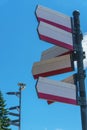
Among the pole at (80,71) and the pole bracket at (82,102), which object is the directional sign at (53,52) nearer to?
the pole at (80,71)

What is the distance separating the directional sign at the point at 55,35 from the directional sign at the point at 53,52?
119 millimetres

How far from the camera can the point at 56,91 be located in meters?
4.96

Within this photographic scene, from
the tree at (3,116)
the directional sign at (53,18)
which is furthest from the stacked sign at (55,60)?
the tree at (3,116)

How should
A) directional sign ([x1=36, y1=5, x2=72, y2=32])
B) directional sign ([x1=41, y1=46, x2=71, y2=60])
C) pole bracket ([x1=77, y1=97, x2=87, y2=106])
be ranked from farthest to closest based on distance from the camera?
1. directional sign ([x1=41, y1=46, x2=71, y2=60])
2. directional sign ([x1=36, y1=5, x2=72, y2=32])
3. pole bracket ([x1=77, y1=97, x2=87, y2=106])

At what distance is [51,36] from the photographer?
5.16 meters

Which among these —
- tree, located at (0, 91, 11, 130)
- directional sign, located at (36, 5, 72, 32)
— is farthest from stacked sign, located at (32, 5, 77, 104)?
tree, located at (0, 91, 11, 130)

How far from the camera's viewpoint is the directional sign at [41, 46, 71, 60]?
17.6 feet

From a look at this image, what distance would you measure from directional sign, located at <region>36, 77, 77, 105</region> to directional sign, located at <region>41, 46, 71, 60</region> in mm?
481

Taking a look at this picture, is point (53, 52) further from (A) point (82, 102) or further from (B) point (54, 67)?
(A) point (82, 102)

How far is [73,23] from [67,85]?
33.1 inches

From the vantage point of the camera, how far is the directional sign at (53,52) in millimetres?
5355

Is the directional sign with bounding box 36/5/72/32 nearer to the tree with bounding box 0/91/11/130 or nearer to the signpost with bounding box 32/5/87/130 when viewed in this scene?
the signpost with bounding box 32/5/87/130

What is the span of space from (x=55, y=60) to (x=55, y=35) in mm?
299

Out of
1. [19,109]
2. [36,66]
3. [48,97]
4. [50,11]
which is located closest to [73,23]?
[50,11]
